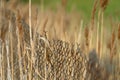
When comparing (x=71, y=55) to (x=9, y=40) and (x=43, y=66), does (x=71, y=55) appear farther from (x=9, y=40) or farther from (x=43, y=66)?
(x=9, y=40)

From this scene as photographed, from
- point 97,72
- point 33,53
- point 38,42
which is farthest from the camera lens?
point 97,72

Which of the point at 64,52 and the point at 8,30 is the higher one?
the point at 8,30

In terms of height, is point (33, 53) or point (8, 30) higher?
point (8, 30)

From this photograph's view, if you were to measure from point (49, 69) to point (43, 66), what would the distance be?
0.16 ft

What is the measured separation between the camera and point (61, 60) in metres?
2.38

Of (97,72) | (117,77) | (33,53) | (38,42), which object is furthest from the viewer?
(117,77)

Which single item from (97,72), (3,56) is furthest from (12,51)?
(97,72)

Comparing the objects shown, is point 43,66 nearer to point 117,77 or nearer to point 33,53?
point 33,53

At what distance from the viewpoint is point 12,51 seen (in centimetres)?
234

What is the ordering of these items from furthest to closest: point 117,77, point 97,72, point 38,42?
point 117,77
point 97,72
point 38,42

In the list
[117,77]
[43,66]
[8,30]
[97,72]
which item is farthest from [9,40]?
[117,77]

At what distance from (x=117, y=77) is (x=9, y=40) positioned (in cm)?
73

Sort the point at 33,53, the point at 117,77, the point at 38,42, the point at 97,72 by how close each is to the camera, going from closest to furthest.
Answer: the point at 33,53 < the point at 38,42 < the point at 97,72 < the point at 117,77

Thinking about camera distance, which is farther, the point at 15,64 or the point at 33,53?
the point at 15,64
